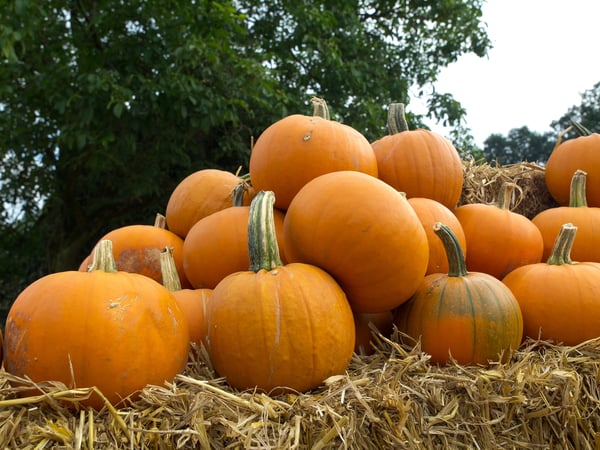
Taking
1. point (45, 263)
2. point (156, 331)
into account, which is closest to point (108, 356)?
point (156, 331)

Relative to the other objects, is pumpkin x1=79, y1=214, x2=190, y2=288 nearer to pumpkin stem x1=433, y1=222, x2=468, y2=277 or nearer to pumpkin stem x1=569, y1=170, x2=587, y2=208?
pumpkin stem x1=433, y1=222, x2=468, y2=277

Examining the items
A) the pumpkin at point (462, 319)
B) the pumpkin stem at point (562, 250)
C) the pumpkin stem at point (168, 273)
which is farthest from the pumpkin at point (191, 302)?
the pumpkin stem at point (562, 250)

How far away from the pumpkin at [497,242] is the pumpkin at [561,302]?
23cm

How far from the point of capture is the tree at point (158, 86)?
4.52 metres

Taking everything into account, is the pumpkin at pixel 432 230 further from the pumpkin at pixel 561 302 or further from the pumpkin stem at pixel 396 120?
the pumpkin stem at pixel 396 120

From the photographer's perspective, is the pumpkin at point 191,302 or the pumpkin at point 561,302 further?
the pumpkin at point 561,302

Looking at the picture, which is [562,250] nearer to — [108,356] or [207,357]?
[207,357]

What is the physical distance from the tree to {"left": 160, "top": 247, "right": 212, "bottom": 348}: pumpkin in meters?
2.23

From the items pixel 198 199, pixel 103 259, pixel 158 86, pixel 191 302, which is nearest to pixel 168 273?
pixel 191 302

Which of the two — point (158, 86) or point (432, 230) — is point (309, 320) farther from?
point (158, 86)

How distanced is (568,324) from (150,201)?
5.01 m

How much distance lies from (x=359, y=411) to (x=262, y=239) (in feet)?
1.48

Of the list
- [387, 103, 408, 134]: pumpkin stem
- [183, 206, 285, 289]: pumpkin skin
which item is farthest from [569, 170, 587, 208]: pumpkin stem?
[183, 206, 285, 289]: pumpkin skin

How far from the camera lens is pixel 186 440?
100cm
